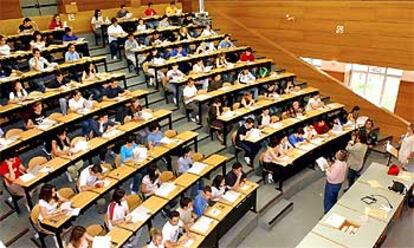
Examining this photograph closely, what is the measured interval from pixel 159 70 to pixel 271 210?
5.37m

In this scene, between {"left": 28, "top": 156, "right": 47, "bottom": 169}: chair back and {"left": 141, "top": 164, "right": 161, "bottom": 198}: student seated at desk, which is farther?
{"left": 141, "top": 164, "right": 161, "bottom": 198}: student seated at desk

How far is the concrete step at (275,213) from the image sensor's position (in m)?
7.66

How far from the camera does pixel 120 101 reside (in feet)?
31.2

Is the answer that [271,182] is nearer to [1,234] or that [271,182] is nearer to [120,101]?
[120,101]

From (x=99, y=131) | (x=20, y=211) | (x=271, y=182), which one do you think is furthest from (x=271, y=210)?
(x=20, y=211)

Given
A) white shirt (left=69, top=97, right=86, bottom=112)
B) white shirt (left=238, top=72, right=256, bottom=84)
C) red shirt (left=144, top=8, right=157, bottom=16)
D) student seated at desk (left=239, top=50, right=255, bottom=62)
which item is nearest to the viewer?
white shirt (left=69, top=97, right=86, bottom=112)

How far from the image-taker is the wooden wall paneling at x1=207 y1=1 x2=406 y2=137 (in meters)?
11.9

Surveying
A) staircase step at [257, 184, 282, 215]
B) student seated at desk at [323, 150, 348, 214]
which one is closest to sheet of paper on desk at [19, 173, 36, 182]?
staircase step at [257, 184, 282, 215]

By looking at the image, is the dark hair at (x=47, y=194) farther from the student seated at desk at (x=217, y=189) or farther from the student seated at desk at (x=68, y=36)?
the student seated at desk at (x=68, y=36)

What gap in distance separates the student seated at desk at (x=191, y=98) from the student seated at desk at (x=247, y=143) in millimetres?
1595

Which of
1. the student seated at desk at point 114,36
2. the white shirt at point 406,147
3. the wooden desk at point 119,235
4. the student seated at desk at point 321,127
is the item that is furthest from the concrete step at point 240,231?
the student seated at desk at point 114,36

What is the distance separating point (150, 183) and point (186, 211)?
1.18m

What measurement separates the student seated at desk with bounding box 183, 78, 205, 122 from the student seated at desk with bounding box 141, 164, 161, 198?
123 inches

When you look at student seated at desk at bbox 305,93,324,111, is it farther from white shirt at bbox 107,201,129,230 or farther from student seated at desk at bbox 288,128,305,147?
white shirt at bbox 107,201,129,230
